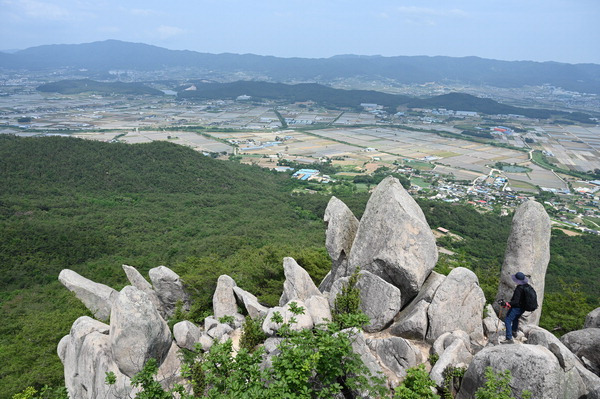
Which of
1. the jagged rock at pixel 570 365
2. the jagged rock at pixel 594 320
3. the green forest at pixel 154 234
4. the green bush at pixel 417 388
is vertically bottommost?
the green forest at pixel 154 234

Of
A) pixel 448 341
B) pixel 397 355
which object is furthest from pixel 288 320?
pixel 448 341

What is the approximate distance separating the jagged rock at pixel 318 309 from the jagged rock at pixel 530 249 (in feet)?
23.4

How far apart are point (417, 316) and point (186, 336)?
8910mm

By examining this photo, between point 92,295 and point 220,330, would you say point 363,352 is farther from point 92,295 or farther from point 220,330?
point 92,295

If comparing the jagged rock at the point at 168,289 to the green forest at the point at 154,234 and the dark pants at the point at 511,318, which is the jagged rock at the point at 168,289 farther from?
the dark pants at the point at 511,318

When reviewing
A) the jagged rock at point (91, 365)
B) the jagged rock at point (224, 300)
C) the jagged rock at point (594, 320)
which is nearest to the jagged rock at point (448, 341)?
the jagged rock at point (594, 320)

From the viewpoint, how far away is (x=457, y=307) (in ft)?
40.8

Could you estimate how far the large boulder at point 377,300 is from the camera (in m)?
13.0

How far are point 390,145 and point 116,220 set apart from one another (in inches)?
3931

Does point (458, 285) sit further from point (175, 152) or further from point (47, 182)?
point (175, 152)

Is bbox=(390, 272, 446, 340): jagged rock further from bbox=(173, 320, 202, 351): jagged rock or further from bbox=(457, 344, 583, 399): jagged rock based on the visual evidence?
bbox=(173, 320, 202, 351): jagged rock

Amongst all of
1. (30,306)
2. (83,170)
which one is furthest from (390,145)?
(30,306)

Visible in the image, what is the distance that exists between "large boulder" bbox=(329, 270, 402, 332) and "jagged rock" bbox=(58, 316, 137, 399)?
341 inches

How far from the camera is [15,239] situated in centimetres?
3641
